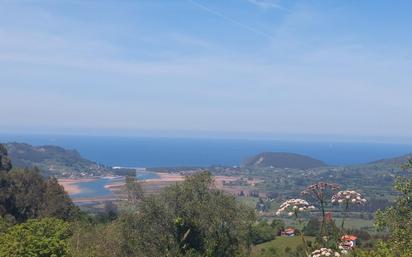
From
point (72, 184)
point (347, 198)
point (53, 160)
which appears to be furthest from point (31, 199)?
point (53, 160)

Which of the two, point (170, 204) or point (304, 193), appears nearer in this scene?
point (304, 193)

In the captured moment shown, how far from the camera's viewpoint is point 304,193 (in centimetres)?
948

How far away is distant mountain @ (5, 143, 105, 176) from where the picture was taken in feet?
501

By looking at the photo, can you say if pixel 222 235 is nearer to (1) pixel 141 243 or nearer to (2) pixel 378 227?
(1) pixel 141 243

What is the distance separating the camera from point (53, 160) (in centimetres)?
17150

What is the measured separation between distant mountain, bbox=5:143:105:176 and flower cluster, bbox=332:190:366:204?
139476 mm

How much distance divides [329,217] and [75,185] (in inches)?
4554

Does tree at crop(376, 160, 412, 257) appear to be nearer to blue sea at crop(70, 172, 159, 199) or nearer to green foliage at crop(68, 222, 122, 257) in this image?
green foliage at crop(68, 222, 122, 257)

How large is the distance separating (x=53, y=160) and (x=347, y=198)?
170m

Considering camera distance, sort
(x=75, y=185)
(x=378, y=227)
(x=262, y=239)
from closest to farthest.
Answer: (x=378, y=227) → (x=262, y=239) → (x=75, y=185)

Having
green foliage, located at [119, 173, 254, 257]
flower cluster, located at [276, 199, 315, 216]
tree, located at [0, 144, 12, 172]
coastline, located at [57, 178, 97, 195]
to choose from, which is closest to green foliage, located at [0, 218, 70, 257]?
green foliage, located at [119, 173, 254, 257]

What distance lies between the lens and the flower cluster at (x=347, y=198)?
9061mm

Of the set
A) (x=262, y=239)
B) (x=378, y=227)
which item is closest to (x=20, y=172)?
(x=262, y=239)

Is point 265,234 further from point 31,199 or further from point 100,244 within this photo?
point 100,244
